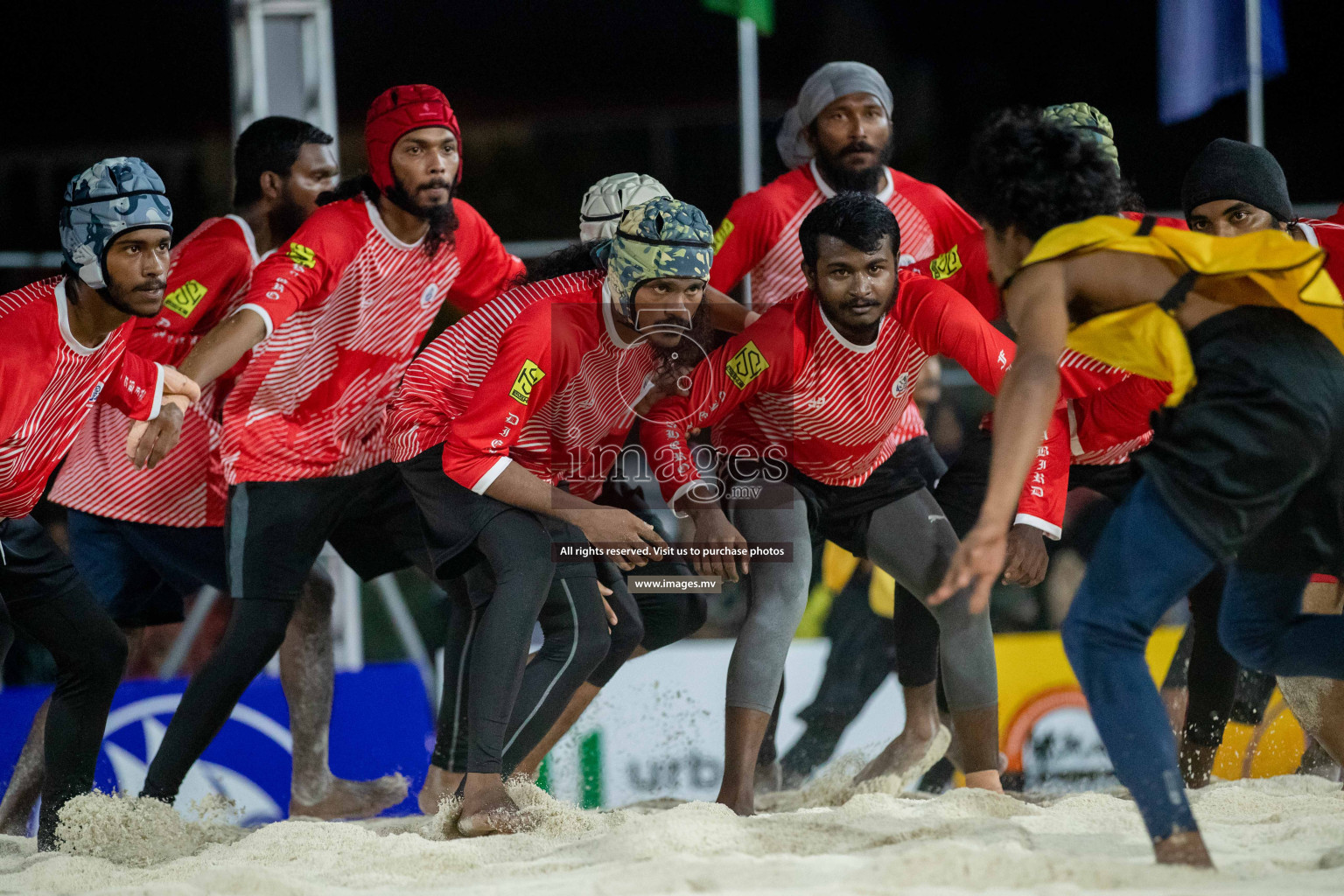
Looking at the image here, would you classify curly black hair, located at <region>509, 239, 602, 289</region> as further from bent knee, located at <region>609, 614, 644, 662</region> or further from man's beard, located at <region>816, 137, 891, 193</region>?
bent knee, located at <region>609, 614, 644, 662</region>

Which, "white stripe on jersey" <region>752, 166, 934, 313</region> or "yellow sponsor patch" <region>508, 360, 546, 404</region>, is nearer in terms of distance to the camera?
"yellow sponsor patch" <region>508, 360, 546, 404</region>

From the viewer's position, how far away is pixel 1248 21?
638 centimetres

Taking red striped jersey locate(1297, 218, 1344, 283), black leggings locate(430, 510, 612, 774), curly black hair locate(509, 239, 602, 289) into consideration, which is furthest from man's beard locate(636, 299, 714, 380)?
red striped jersey locate(1297, 218, 1344, 283)

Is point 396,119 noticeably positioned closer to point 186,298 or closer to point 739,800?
point 186,298

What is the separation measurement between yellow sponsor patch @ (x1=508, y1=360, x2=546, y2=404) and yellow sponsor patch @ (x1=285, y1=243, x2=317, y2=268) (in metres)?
0.93

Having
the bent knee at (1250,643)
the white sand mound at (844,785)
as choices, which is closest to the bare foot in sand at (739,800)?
the white sand mound at (844,785)

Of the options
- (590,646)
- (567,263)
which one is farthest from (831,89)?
(590,646)

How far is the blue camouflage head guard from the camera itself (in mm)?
3656

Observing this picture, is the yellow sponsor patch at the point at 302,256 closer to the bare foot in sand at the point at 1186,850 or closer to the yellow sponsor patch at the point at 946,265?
the yellow sponsor patch at the point at 946,265

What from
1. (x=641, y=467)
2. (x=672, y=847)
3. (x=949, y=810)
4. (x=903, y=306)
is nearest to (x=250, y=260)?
(x=641, y=467)

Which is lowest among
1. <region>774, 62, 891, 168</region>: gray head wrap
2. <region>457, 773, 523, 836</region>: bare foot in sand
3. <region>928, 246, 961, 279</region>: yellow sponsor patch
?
<region>457, 773, 523, 836</region>: bare foot in sand

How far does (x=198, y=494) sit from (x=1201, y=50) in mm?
5019

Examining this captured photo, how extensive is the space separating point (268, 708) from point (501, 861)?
2.17 metres

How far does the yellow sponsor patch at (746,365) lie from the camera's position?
4.00 metres
